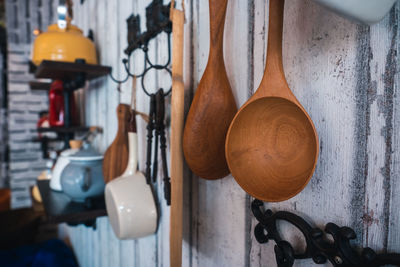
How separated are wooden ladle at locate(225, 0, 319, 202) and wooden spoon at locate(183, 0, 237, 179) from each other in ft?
0.28

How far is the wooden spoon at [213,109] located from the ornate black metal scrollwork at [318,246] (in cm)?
13

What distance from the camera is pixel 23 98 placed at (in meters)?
2.63

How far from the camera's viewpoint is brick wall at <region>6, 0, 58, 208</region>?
8.43 feet

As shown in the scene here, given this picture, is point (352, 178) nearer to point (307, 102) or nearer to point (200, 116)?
point (307, 102)

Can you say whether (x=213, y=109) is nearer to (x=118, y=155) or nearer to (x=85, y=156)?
(x=118, y=155)

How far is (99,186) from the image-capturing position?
1071 mm

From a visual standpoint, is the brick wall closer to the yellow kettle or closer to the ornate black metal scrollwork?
the yellow kettle

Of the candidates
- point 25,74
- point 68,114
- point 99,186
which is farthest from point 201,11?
point 25,74

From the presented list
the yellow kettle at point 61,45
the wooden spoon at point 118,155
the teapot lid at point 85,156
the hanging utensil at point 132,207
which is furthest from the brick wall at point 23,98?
the hanging utensil at point 132,207

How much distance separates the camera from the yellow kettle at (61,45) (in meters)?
1.14

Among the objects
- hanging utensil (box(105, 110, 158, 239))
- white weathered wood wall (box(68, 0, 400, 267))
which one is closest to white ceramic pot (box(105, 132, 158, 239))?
hanging utensil (box(105, 110, 158, 239))

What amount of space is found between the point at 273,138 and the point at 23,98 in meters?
2.88

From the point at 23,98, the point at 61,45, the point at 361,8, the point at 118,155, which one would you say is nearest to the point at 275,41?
the point at 361,8

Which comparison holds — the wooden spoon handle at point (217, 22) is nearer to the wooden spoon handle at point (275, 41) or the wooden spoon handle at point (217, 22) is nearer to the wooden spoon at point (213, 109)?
the wooden spoon at point (213, 109)
